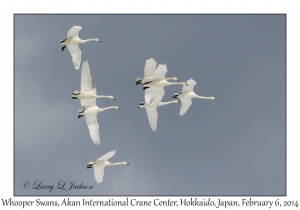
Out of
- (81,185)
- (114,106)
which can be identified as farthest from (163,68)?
(81,185)

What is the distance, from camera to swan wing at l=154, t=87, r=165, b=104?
4214cm

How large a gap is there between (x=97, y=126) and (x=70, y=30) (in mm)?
6033

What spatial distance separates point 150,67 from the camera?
41781mm

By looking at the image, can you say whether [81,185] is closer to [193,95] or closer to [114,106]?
[114,106]

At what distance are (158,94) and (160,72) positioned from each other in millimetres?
1697

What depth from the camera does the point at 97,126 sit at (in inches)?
1656

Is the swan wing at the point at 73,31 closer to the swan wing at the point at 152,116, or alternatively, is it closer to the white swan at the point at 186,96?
the swan wing at the point at 152,116

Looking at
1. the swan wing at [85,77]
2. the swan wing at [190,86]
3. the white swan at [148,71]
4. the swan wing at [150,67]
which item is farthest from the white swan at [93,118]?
the swan wing at [190,86]

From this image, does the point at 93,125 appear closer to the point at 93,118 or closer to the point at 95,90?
the point at 93,118

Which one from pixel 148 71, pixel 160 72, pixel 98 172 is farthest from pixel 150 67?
pixel 98 172

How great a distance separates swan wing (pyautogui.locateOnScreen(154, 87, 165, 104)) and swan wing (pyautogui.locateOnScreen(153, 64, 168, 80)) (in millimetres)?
845
